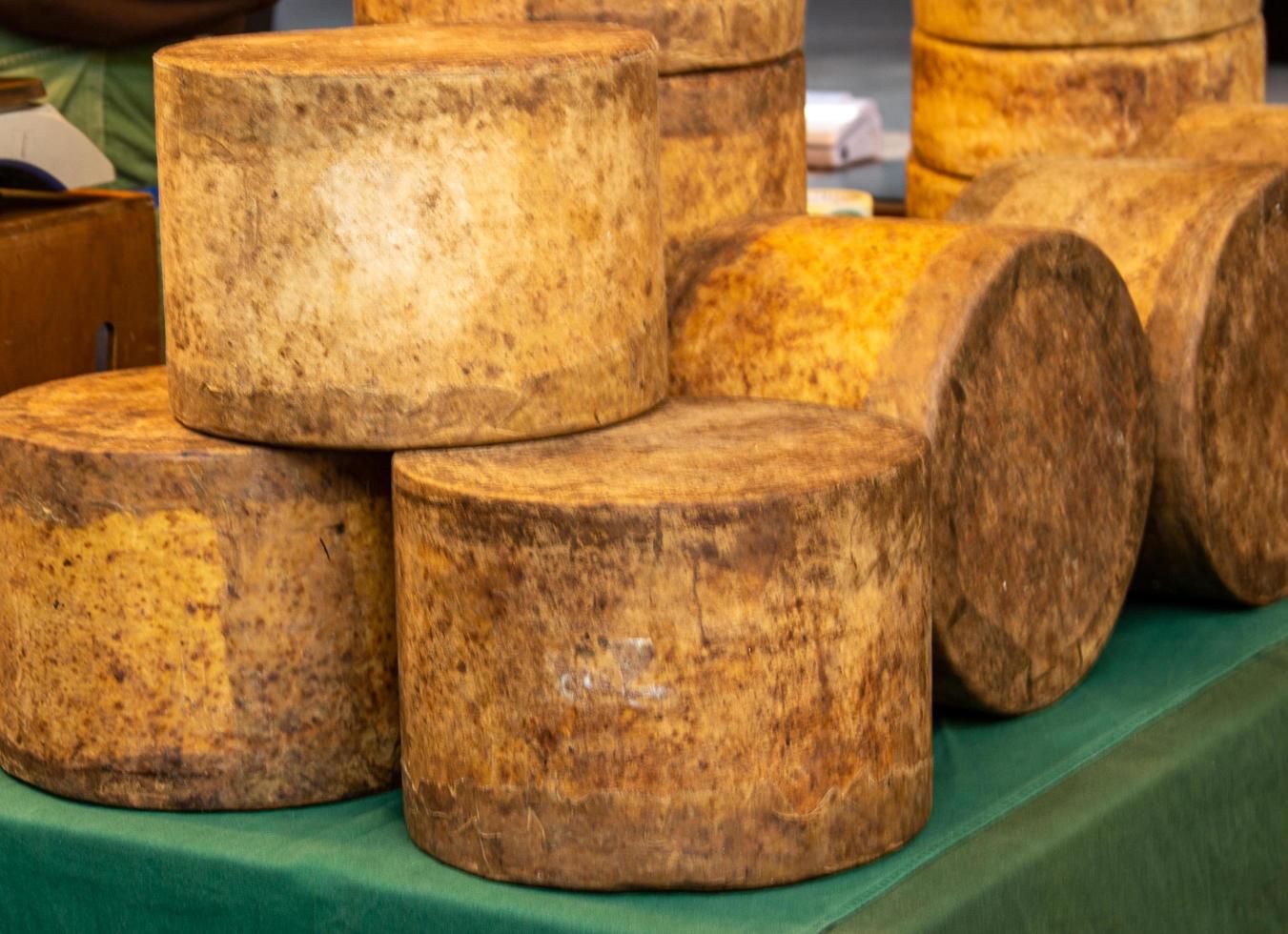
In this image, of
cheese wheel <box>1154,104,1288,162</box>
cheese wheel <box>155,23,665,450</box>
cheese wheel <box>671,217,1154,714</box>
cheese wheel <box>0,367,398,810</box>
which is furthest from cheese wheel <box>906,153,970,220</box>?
cheese wheel <box>0,367,398,810</box>

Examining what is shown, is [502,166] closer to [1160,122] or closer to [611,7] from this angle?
[611,7]

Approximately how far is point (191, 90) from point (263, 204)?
141 millimetres

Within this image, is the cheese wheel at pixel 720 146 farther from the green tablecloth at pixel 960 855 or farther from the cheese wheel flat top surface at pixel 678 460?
the green tablecloth at pixel 960 855

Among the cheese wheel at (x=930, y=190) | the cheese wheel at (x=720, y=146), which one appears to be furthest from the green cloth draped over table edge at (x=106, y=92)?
the cheese wheel at (x=720, y=146)

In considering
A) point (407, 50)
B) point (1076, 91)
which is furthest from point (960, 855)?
point (1076, 91)

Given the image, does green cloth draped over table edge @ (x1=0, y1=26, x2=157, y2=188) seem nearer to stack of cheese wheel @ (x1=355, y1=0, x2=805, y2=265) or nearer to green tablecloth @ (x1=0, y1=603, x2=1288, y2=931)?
stack of cheese wheel @ (x1=355, y1=0, x2=805, y2=265)

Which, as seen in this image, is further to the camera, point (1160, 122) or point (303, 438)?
point (1160, 122)

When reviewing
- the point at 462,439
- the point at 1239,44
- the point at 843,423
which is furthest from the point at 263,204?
the point at 1239,44

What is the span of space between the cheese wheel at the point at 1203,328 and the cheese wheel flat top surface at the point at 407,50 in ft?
2.47

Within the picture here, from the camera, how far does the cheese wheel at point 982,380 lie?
2.24 m

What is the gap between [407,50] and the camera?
209 centimetres

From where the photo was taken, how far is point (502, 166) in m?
1.98

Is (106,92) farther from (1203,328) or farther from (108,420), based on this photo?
(1203,328)

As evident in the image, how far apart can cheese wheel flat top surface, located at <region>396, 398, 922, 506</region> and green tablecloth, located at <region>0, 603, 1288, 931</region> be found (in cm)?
38
